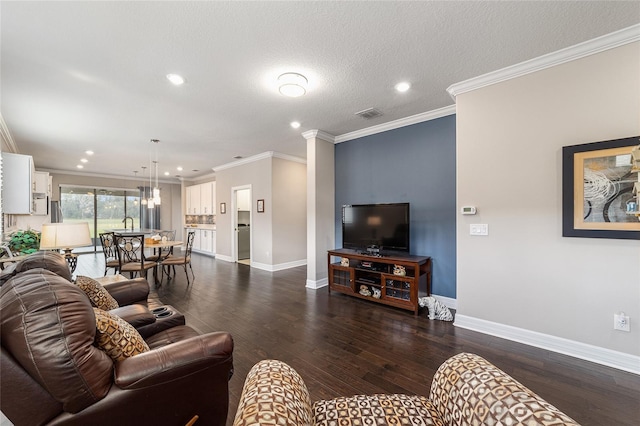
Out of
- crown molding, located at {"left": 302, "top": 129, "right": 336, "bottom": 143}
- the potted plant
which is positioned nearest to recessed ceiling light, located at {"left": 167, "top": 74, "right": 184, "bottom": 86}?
crown molding, located at {"left": 302, "top": 129, "right": 336, "bottom": 143}

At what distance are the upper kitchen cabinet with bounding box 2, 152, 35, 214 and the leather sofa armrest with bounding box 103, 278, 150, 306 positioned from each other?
2.67 meters

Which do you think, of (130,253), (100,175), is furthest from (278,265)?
(100,175)

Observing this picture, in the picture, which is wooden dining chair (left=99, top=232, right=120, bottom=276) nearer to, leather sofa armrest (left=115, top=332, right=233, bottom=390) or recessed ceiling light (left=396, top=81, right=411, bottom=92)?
leather sofa armrest (left=115, top=332, right=233, bottom=390)

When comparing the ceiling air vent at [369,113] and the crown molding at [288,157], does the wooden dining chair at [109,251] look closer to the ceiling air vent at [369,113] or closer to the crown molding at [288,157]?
the crown molding at [288,157]

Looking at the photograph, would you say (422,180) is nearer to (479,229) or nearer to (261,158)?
(479,229)

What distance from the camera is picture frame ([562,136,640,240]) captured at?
210 cm

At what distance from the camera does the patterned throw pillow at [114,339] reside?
3.88 ft

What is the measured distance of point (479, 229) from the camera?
9.36 ft

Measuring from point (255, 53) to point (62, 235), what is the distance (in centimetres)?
241

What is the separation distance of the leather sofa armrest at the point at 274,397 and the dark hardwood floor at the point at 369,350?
99 centimetres

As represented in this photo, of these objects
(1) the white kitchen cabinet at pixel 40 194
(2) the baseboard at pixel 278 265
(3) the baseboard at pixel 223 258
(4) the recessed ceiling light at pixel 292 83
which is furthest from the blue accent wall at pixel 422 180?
(1) the white kitchen cabinet at pixel 40 194

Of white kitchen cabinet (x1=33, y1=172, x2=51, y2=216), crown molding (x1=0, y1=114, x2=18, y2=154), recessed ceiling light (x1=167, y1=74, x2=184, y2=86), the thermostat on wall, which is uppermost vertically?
recessed ceiling light (x1=167, y1=74, x2=184, y2=86)

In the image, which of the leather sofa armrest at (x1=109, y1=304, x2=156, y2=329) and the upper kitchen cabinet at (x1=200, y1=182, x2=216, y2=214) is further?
the upper kitchen cabinet at (x1=200, y1=182, x2=216, y2=214)

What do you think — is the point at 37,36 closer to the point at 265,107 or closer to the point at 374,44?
the point at 265,107
